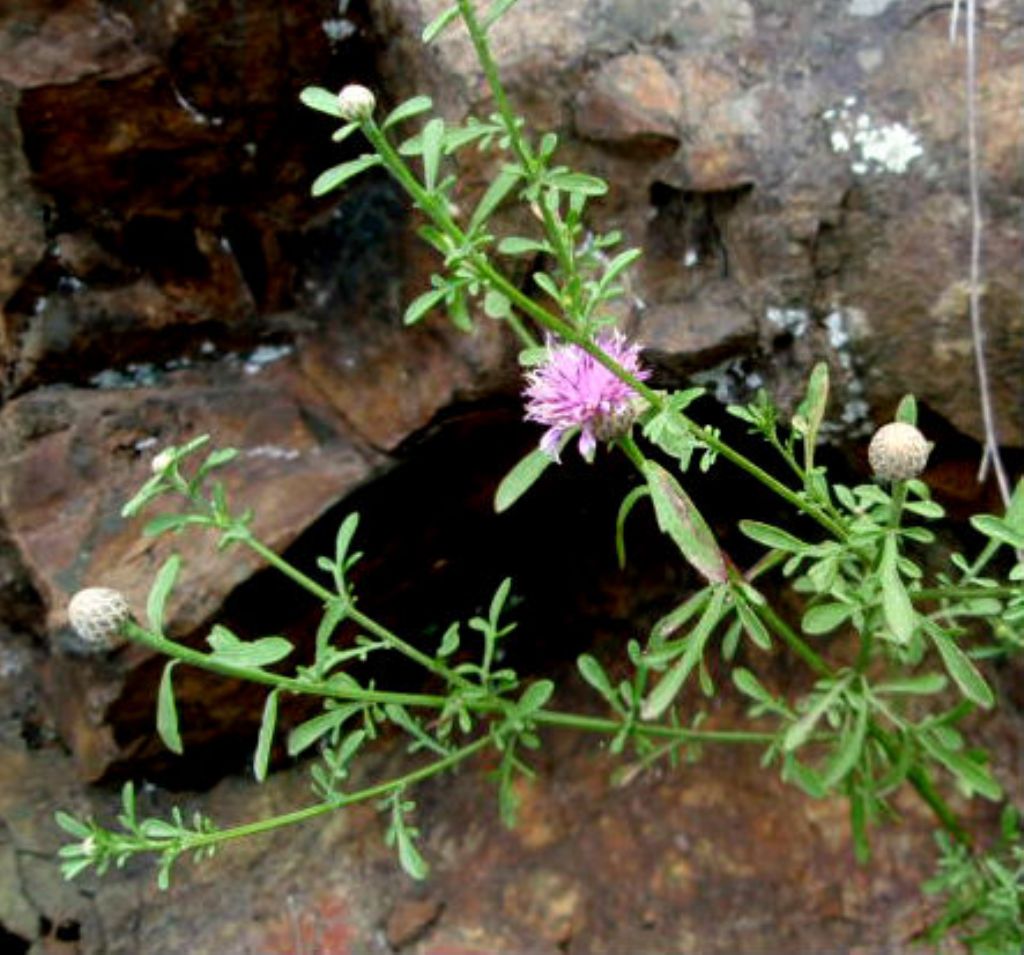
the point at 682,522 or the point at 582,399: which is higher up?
the point at 582,399

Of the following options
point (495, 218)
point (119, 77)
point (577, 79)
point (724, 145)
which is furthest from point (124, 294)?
point (724, 145)

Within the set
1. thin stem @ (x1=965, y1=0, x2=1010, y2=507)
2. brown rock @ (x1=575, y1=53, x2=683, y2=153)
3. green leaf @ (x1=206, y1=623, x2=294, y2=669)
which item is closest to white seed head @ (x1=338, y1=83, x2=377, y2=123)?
green leaf @ (x1=206, y1=623, x2=294, y2=669)

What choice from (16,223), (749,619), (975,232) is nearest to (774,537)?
(749,619)

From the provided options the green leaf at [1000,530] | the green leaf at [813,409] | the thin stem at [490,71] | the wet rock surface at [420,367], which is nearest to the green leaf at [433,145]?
the thin stem at [490,71]

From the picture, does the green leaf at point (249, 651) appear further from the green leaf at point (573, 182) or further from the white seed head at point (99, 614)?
the green leaf at point (573, 182)

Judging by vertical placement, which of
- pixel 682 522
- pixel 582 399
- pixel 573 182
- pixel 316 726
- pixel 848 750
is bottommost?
pixel 848 750

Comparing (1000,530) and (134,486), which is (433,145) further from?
(134,486)
